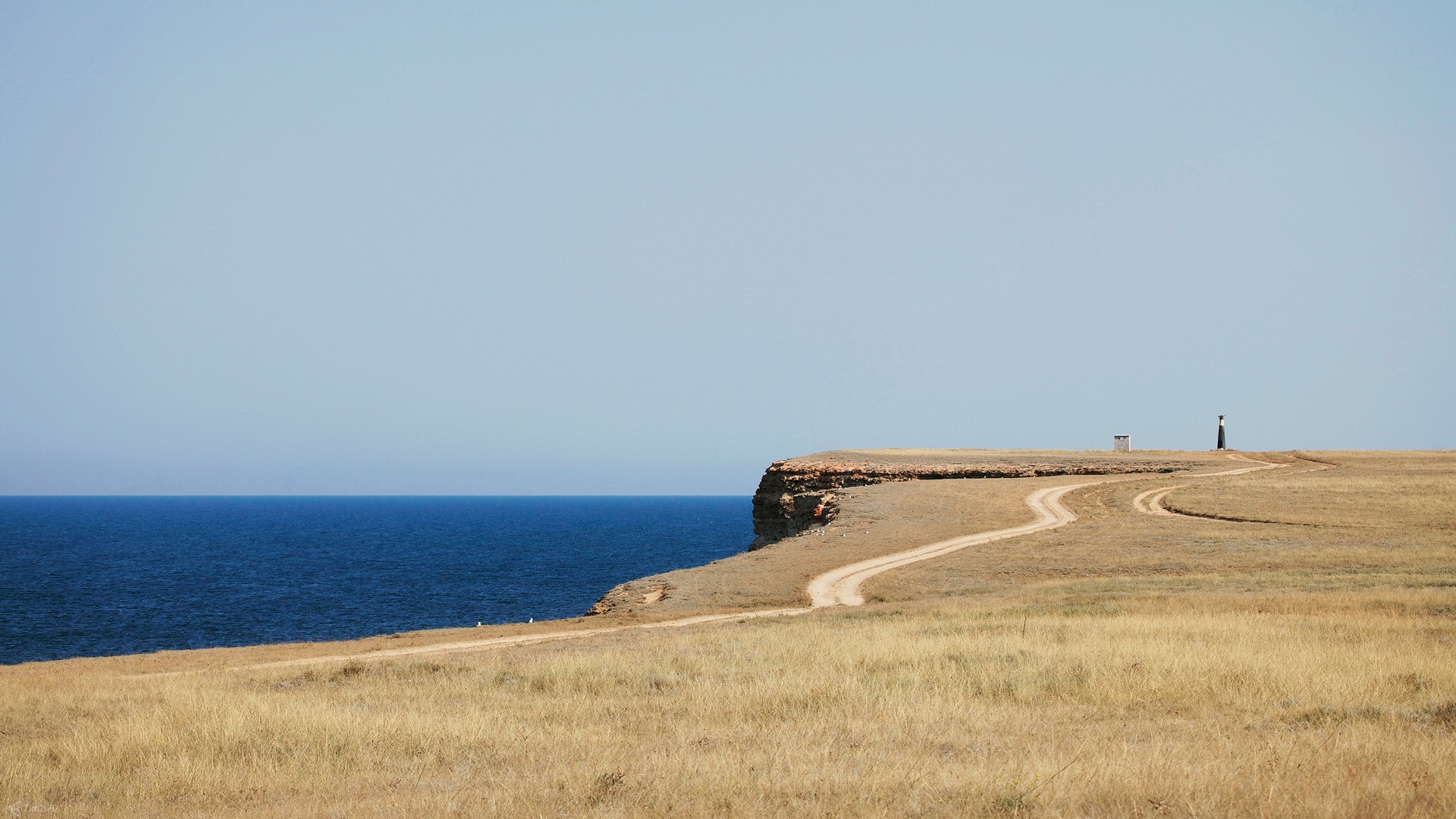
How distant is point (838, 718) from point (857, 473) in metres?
48.6

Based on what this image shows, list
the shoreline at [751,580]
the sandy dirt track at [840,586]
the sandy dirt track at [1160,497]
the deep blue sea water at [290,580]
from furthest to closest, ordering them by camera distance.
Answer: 1. the deep blue sea water at [290,580]
2. the sandy dirt track at [1160,497]
3. the shoreline at [751,580]
4. the sandy dirt track at [840,586]

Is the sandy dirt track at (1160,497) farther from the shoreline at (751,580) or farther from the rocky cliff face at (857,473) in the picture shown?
the rocky cliff face at (857,473)

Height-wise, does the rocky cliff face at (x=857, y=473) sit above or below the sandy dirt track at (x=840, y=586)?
above

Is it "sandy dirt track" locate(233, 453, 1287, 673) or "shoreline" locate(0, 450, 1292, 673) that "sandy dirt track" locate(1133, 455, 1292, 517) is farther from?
"shoreline" locate(0, 450, 1292, 673)

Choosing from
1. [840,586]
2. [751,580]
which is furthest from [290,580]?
[840,586]

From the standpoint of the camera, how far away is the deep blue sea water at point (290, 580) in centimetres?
5328

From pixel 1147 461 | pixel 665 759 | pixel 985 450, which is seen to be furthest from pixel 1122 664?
pixel 985 450

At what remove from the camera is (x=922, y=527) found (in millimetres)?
40844

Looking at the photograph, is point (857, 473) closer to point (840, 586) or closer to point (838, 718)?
point (840, 586)

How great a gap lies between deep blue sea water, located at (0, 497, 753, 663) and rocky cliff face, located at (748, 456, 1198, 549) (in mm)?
12804

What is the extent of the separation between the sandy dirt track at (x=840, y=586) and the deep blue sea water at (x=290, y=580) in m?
26.1

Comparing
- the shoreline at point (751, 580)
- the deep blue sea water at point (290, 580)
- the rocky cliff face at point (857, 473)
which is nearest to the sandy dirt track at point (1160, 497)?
the shoreline at point (751, 580)

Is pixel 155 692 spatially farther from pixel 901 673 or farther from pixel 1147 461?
pixel 1147 461

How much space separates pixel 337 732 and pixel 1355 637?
1520cm
